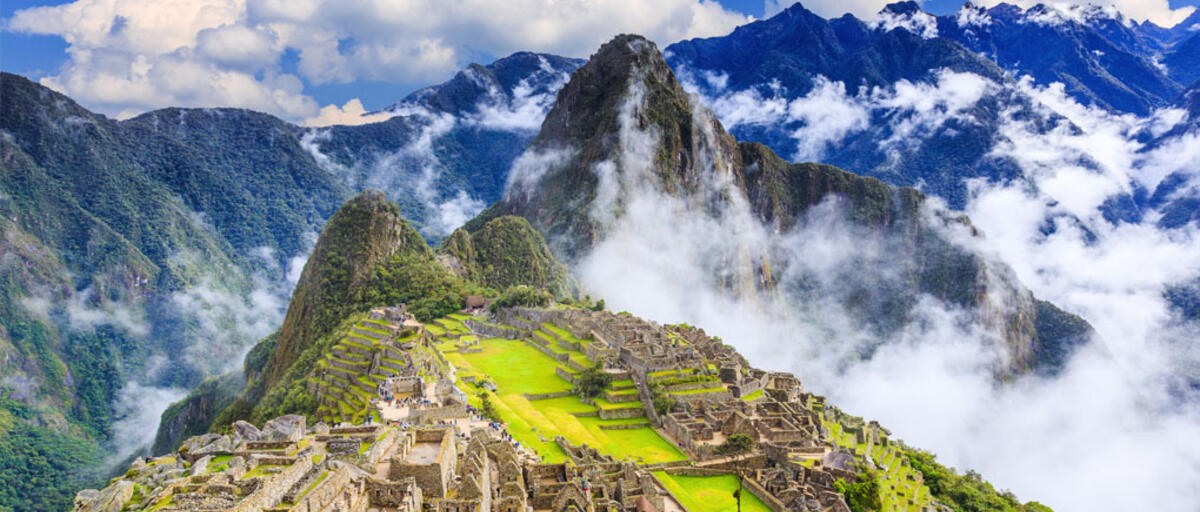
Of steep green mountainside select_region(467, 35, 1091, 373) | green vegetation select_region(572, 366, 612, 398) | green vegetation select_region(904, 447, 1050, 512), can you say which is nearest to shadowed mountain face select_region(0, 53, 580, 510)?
green vegetation select_region(572, 366, 612, 398)

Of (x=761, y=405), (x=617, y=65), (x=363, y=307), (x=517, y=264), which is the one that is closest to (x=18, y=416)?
(x=363, y=307)

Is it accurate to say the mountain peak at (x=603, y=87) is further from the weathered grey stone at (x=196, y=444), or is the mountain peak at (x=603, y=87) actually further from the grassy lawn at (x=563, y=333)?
the weathered grey stone at (x=196, y=444)

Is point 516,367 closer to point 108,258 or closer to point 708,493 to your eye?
point 708,493

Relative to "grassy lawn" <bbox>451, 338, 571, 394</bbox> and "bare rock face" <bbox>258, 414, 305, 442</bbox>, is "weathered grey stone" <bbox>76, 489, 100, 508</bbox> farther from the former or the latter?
"grassy lawn" <bbox>451, 338, 571, 394</bbox>

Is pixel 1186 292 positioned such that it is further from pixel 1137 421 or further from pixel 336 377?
pixel 336 377

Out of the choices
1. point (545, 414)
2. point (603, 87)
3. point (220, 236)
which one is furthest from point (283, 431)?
point (220, 236)
